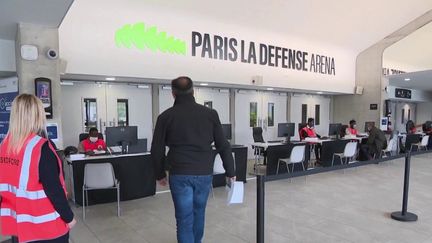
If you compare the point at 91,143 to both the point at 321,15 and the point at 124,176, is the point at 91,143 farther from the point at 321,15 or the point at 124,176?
the point at 321,15

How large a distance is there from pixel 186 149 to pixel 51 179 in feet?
2.90

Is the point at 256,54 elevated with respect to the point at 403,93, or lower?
elevated

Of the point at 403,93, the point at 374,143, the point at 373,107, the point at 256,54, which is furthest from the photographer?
the point at 403,93

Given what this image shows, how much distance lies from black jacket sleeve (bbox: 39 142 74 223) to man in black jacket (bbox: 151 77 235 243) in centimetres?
71

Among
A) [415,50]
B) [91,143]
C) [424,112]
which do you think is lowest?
[91,143]

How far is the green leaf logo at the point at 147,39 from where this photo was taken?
19.3 feet

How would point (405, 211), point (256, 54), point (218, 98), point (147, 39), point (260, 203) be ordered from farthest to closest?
point (218, 98), point (256, 54), point (147, 39), point (405, 211), point (260, 203)

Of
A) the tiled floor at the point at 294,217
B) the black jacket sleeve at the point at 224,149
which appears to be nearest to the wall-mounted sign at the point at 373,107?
the tiled floor at the point at 294,217

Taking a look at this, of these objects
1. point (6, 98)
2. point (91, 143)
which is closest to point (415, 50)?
point (91, 143)

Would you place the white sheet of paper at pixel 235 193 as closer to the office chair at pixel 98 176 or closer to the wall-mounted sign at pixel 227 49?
the office chair at pixel 98 176

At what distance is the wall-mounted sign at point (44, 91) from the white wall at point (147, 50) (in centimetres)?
99

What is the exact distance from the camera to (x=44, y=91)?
4.40 metres

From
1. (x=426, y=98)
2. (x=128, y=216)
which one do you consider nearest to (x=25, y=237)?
(x=128, y=216)

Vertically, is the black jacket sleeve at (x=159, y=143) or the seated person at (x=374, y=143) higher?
the black jacket sleeve at (x=159, y=143)
